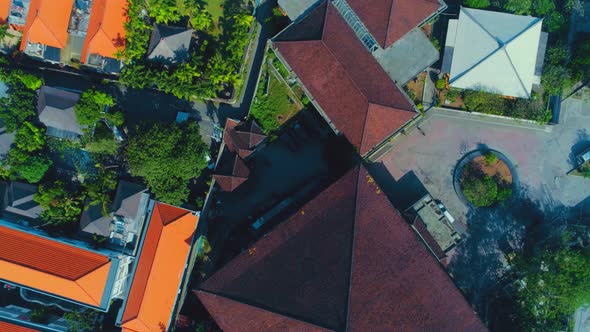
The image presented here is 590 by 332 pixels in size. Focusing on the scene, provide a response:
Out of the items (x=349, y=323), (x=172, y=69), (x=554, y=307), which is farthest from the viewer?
(x=172, y=69)

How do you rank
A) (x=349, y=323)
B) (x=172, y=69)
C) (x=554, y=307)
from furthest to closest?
(x=172, y=69), (x=554, y=307), (x=349, y=323)

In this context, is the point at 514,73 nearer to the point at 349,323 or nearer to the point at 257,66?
the point at 257,66

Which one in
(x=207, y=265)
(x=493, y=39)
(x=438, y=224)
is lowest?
(x=207, y=265)

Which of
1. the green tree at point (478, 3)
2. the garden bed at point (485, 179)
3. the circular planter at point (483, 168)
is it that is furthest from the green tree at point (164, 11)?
the garden bed at point (485, 179)

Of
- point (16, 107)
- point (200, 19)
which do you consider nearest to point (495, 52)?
point (200, 19)

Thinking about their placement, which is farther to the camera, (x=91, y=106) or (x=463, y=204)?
(x=463, y=204)

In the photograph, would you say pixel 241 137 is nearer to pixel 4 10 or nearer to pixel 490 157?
pixel 490 157

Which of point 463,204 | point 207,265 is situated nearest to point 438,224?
point 463,204
